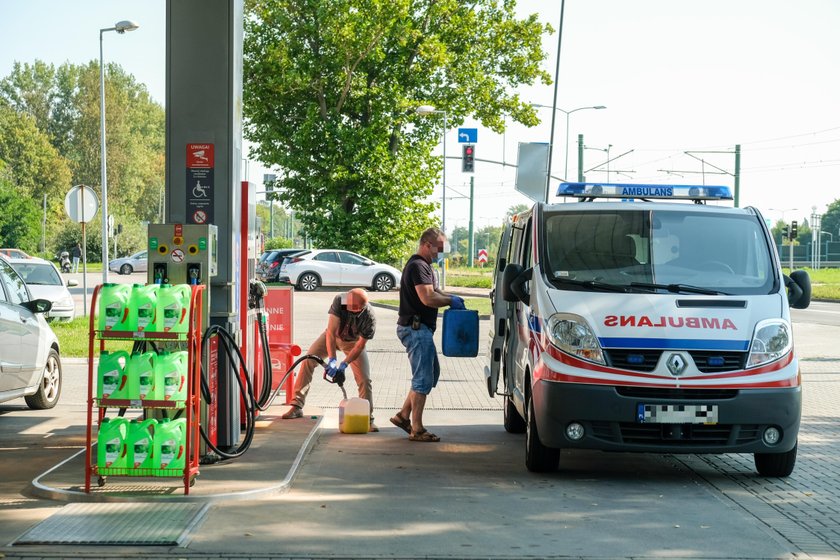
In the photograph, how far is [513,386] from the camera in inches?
396

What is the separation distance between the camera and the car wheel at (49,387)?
40.1ft

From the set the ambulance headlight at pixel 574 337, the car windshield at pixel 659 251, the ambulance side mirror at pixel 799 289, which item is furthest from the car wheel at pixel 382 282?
the ambulance headlight at pixel 574 337

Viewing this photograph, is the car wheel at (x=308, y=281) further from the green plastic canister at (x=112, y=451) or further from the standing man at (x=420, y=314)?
the green plastic canister at (x=112, y=451)

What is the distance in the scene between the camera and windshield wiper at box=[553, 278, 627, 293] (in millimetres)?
8445

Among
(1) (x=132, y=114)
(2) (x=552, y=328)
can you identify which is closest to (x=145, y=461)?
(2) (x=552, y=328)

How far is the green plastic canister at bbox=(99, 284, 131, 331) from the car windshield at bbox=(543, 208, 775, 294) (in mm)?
3206

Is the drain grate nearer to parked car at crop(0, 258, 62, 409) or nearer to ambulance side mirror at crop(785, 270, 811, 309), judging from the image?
parked car at crop(0, 258, 62, 409)

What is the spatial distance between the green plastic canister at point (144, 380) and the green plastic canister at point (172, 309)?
0.83ft

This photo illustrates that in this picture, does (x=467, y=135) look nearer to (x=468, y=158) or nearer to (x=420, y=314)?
(x=468, y=158)

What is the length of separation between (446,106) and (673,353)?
3612 cm

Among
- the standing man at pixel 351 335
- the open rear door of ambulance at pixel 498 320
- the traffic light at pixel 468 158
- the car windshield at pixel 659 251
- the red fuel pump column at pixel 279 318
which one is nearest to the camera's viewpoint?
the car windshield at pixel 659 251

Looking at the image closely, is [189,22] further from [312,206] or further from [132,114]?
[132,114]

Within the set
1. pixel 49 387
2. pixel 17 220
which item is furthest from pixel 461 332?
pixel 17 220

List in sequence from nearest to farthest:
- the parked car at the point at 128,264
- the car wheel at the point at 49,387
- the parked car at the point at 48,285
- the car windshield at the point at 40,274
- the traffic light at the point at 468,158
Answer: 1. the car wheel at the point at 49,387
2. the parked car at the point at 48,285
3. the car windshield at the point at 40,274
4. the traffic light at the point at 468,158
5. the parked car at the point at 128,264
